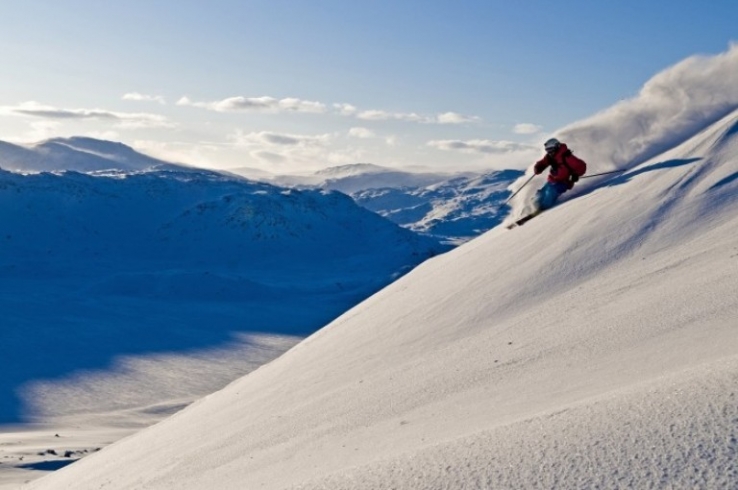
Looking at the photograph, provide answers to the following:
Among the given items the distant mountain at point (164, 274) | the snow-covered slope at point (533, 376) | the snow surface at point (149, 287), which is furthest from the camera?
the distant mountain at point (164, 274)

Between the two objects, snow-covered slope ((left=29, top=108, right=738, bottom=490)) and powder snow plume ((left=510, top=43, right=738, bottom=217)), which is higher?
powder snow plume ((left=510, top=43, right=738, bottom=217))

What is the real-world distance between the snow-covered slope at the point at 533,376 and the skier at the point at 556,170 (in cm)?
64

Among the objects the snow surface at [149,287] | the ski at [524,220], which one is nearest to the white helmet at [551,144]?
the ski at [524,220]

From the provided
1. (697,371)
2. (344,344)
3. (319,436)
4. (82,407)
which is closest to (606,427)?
(697,371)

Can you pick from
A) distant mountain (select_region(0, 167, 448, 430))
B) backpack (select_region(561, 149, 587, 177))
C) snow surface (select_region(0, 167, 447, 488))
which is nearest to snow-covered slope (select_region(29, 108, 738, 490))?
backpack (select_region(561, 149, 587, 177))

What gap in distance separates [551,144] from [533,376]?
496cm

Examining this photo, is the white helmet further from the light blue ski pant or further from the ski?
the ski

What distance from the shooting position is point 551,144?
10.2 metres

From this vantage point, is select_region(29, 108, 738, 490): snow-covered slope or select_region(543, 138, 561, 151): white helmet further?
select_region(543, 138, 561, 151): white helmet

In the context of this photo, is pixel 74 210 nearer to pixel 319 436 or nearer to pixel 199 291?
pixel 199 291

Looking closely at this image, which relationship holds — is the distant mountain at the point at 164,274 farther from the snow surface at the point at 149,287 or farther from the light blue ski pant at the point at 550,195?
the light blue ski pant at the point at 550,195

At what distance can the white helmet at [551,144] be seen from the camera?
10234 millimetres

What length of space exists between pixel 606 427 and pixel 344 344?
17.6ft

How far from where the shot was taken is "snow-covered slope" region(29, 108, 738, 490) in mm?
3836
